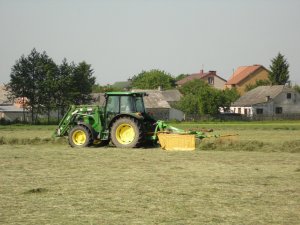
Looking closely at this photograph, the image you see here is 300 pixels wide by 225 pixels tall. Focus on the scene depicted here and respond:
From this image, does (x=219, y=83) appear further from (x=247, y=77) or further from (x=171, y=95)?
(x=171, y=95)

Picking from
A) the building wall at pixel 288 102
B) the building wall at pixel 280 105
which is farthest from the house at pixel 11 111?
the building wall at pixel 288 102

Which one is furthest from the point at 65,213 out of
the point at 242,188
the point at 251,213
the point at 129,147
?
the point at 129,147

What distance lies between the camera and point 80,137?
70.0 ft

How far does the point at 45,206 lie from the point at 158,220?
208 centimetres

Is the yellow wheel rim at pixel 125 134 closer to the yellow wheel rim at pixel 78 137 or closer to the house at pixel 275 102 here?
the yellow wheel rim at pixel 78 137

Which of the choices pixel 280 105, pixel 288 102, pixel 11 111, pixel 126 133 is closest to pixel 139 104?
pixel 126 133

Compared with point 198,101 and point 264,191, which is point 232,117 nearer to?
point 198,101

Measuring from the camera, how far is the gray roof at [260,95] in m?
77.6

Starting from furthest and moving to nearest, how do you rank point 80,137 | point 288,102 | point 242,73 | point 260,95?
point 242,73 < point 260,95 < point 288,102 < point 80,137

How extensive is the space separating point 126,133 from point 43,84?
42642 millimetres

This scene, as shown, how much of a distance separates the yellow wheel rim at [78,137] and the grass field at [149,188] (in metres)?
3.26

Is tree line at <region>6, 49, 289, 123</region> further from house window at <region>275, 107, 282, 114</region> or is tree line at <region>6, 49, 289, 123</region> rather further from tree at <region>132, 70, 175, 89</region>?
tree at <region>132, 70, 175, 89</region>

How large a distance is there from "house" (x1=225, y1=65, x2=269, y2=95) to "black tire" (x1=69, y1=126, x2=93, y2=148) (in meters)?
88.7

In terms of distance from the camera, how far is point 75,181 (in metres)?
11.6
